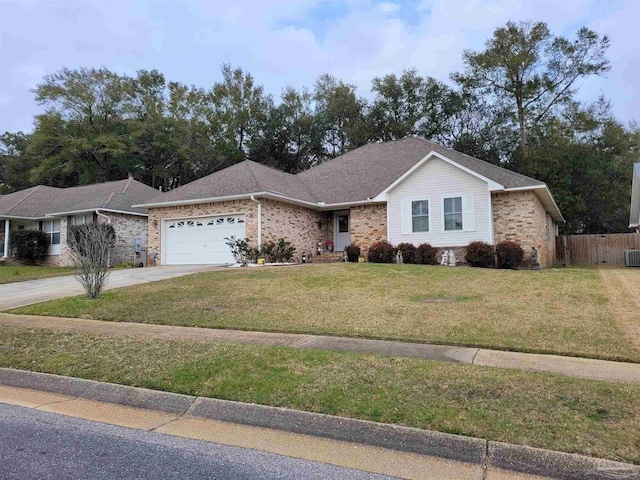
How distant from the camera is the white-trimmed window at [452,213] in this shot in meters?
18.5

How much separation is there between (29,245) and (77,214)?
3.66 m

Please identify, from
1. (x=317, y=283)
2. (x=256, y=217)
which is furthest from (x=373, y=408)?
(x=256, y=217)

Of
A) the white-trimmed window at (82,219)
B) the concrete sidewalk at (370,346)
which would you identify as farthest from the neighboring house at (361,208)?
the concrete sidewalk at (370,346)

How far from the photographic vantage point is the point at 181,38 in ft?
53.4

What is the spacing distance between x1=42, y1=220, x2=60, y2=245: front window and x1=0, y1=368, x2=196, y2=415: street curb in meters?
23.4

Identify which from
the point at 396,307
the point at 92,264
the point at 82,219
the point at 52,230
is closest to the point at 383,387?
the point at 396,307

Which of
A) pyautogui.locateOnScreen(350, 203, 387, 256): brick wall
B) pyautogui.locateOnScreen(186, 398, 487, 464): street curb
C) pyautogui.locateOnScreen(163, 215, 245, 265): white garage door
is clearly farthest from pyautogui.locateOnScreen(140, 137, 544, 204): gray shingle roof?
pyautogui.locateOnScreen(186, 398, 487, 464): street curb

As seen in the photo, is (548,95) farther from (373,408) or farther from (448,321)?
(373,408)

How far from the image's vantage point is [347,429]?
423 cm

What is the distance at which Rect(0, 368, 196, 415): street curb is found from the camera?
505cm

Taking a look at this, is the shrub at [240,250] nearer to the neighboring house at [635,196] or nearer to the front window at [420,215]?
the front window at [420,215]

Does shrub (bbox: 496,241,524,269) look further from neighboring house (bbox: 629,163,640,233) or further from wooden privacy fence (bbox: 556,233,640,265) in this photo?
wooden privacy fence (bbox: 556,233,640,265)

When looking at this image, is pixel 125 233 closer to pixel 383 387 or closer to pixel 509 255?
pixel 509 255

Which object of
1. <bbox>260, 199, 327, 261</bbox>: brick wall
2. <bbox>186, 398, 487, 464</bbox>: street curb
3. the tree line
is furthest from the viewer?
the tree line
